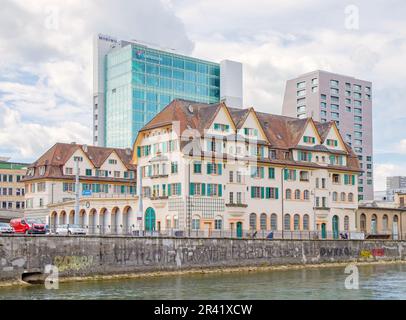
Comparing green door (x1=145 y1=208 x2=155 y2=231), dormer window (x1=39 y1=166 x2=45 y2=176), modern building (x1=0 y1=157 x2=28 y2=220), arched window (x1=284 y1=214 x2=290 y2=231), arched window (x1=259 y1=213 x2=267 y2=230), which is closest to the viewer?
green door (x1=145 y1=208 x2=155 y2=231)

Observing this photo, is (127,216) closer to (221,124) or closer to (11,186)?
(221,124)

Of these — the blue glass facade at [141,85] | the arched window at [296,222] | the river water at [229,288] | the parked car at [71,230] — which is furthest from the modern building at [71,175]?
the river water at [229,288]

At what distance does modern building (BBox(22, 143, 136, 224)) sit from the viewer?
108 meters

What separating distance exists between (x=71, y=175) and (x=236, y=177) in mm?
33479

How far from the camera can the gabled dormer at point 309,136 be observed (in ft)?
312

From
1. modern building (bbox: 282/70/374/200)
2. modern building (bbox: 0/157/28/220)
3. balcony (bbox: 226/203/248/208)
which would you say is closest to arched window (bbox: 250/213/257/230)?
balcony (bbox: 226/203/248/208)

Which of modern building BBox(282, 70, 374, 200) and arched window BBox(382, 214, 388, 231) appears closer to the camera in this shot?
arched window BBox(382, 214, 388, 231)

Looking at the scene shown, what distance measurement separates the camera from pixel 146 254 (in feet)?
212

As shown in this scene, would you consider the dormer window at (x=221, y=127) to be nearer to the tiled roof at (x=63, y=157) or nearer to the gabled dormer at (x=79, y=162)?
the gabled dormer at (x=79, y=162)

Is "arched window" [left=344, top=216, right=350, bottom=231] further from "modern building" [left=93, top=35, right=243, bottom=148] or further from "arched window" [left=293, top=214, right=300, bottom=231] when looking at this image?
"modern building" [left=93, top=35, right=243, bottom=148]

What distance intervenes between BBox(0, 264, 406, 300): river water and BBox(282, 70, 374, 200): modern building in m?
115

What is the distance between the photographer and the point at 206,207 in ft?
271

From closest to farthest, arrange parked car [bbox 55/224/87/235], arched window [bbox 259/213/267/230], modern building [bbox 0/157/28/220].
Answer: parked car [bbox 55/224/87/235]
arched window [bbox 259/213/267/230]
modern building [bbox 0/157/28/220]
